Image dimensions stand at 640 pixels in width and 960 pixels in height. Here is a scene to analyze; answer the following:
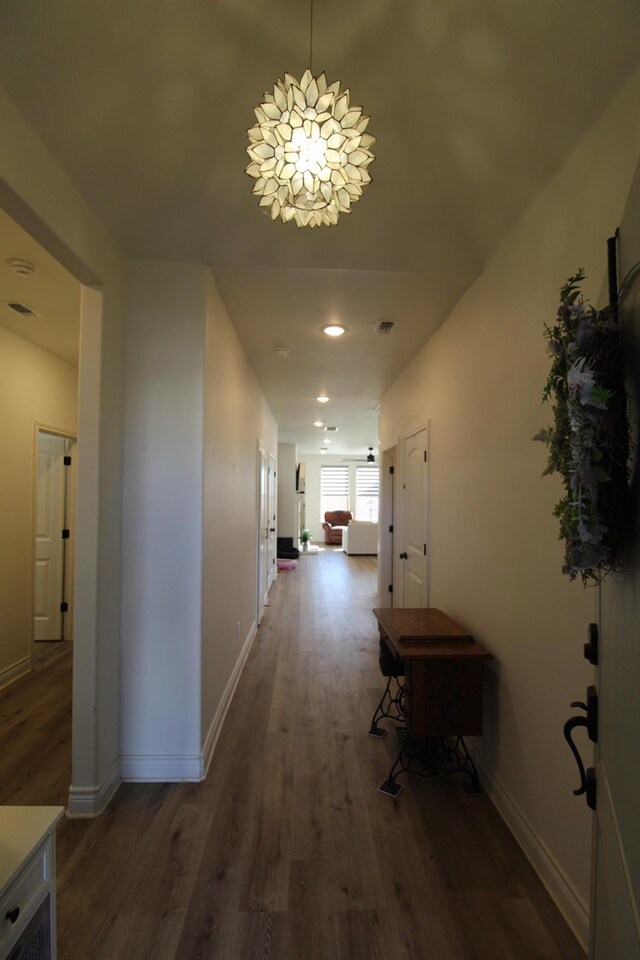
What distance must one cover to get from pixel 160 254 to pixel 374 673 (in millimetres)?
3406

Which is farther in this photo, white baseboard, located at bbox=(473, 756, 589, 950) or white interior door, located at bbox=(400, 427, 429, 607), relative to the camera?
white interior door, located at bbox=(400, 427, 429, 607)

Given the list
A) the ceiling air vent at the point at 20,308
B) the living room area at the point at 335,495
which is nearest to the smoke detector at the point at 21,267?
the ceiling air vent at the point at 20,308

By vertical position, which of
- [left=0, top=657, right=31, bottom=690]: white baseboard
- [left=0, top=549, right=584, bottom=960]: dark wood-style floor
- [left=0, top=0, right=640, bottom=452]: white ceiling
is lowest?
[left=0, top=549, right=584, bottom=960]: dark wood-style floor

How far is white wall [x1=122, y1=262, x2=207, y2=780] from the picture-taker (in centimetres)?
224

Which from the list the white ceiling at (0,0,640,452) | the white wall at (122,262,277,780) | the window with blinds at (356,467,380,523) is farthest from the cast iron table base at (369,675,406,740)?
the window with blinds at (356,467,380,523)

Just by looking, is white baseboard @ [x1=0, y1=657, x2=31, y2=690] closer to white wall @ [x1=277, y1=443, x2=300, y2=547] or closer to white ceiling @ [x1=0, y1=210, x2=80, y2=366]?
white ceiling @ [x1=0, y1=210, x2=80, y2=366]

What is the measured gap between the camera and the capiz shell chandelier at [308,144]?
1114 millimetres

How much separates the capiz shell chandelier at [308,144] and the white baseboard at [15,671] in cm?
384

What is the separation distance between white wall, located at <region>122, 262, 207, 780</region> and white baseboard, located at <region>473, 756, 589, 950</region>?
4.91 feet

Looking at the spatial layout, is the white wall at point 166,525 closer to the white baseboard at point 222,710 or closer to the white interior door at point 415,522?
the white baseboard at point 222,710

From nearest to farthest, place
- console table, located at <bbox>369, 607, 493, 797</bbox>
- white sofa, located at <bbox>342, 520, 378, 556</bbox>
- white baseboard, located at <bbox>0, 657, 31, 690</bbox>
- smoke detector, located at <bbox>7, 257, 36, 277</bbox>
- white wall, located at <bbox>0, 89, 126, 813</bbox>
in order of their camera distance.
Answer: white wall, located at <bbox>0, 89, 126, 813</bbox>
console table, located at <bbox>369, 607, 493, 797</bbox>
smoke detector, located at <bbox>7, 257, 36, 277</bbox>
white baseboard, located at <bbox>0, 657, 31, 690</bbox>
white sofa, located at <bbox>342, 520, 378, 556</bbox>

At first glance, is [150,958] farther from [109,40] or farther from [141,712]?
[109,40]

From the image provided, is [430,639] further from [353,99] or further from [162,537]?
[353,99]

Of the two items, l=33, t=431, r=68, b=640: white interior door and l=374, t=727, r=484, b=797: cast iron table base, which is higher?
l=33, t=431, r=68, b=640: white interior door
